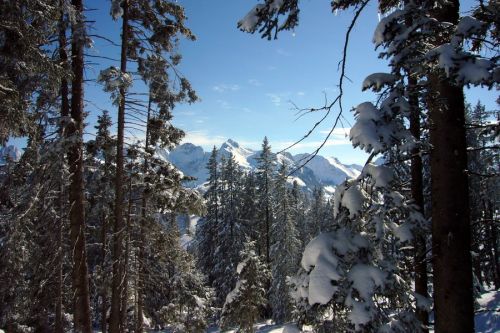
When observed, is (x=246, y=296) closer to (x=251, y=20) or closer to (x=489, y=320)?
(x=489, y=320)

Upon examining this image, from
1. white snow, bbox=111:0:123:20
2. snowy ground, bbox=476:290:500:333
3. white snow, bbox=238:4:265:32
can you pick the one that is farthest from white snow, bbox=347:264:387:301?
snowy ground, bbox=476:290:500:333

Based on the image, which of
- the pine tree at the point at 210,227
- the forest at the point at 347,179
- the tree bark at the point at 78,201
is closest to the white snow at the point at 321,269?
the forest at the point at 347,179

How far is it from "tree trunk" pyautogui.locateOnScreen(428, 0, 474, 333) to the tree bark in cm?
724

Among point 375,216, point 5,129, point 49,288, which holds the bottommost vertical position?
point 49,288

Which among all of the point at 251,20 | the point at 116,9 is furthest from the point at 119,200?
the point at 251,20

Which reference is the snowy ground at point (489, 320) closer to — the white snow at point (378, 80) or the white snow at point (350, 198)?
the white snow at point (350, 198)

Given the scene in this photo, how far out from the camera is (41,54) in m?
7.84

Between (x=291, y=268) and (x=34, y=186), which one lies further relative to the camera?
(x=291, y=268)

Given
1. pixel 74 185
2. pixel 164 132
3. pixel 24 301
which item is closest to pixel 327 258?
pixel 74 185

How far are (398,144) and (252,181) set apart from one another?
38042 millimetres

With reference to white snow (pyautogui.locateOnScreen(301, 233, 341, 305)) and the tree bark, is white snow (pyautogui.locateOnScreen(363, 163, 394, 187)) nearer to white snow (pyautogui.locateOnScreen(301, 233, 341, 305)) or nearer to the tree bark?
white snow (pyautogui.locateOnScreen(301, 233, 341, 305))

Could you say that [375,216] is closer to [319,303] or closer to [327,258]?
[327,258]

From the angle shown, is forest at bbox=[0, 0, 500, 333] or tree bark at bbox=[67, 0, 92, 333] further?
tree bark at bbox=[67, 0, 92, 333]

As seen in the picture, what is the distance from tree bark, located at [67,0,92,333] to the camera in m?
8.62
